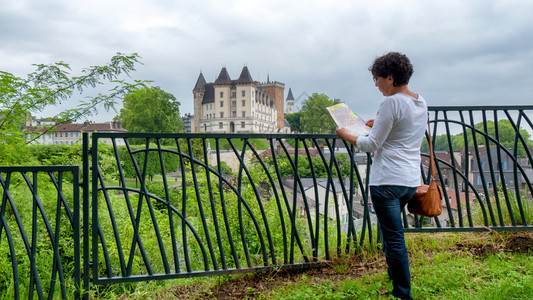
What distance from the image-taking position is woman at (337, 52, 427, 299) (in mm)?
2184

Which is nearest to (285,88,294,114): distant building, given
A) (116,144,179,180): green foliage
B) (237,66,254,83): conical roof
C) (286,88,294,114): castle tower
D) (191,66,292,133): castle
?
(286,88,294,114): castle tower

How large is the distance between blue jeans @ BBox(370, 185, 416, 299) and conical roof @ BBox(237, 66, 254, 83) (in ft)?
256

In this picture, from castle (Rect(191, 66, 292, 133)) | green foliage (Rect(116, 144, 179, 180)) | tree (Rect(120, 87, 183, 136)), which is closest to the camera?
green foliage (Rect(116, 144, 179, 180))

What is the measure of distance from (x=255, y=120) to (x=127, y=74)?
245 ft

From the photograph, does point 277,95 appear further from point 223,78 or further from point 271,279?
point 271,279

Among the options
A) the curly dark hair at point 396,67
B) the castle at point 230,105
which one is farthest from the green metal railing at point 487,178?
the castle at point 230,105

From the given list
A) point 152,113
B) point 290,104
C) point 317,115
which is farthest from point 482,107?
point 290,104

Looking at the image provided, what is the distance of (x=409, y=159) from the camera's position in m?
2.26

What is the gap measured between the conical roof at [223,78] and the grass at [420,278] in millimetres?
79444

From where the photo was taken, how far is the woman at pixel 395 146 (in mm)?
2184

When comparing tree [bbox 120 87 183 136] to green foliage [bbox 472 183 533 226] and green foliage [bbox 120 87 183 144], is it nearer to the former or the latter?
green foliage [bbox 120 87 183 144]

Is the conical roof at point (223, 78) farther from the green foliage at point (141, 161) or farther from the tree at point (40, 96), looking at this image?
the tree at point (40, 96)

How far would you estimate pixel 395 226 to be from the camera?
2.28 metres

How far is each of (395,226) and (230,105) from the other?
Result: 3092 inches
